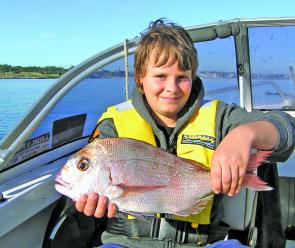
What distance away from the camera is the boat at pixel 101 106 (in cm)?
276

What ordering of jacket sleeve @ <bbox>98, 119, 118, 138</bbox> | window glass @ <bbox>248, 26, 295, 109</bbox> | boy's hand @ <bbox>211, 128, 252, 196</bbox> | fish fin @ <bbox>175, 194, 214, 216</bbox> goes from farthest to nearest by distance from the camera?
window glass @ <bbox>248, 26, 295, 109</bbox>, jacket sleeve @ <bbox>98, 119, 118, 138</bbox>, fish fin @ <bbox>175, 194, 214, 216</bbox>, boy's hand @ <bbox>211, 128, 252, 196</bbox>

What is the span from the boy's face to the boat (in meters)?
0.76

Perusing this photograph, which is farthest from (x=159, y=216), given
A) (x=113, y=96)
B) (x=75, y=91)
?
(x=113, y=96)

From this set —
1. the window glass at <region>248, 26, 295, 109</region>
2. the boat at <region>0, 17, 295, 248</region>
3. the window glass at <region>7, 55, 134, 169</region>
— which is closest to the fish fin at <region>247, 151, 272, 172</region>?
the boat at <region>0, 17, 295, 248</region>

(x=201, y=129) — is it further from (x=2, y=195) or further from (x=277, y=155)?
(x=2, y=195)

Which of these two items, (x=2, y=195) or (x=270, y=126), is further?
(x=2, y=195)

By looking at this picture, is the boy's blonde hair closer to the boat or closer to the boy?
the boy

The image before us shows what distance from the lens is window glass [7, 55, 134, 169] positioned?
10.5 feet

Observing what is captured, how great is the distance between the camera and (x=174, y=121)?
271 cm

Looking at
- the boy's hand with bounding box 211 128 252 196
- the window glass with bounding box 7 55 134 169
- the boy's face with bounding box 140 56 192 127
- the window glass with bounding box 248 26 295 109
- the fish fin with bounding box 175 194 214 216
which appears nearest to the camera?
the boy's hand with bounding box 211 128 252 196

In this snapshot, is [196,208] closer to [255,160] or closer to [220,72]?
[255,160]

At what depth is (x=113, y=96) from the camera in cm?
420

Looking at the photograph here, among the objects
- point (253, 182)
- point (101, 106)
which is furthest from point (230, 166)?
point (101, 106)

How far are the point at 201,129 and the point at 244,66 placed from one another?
2.26m
